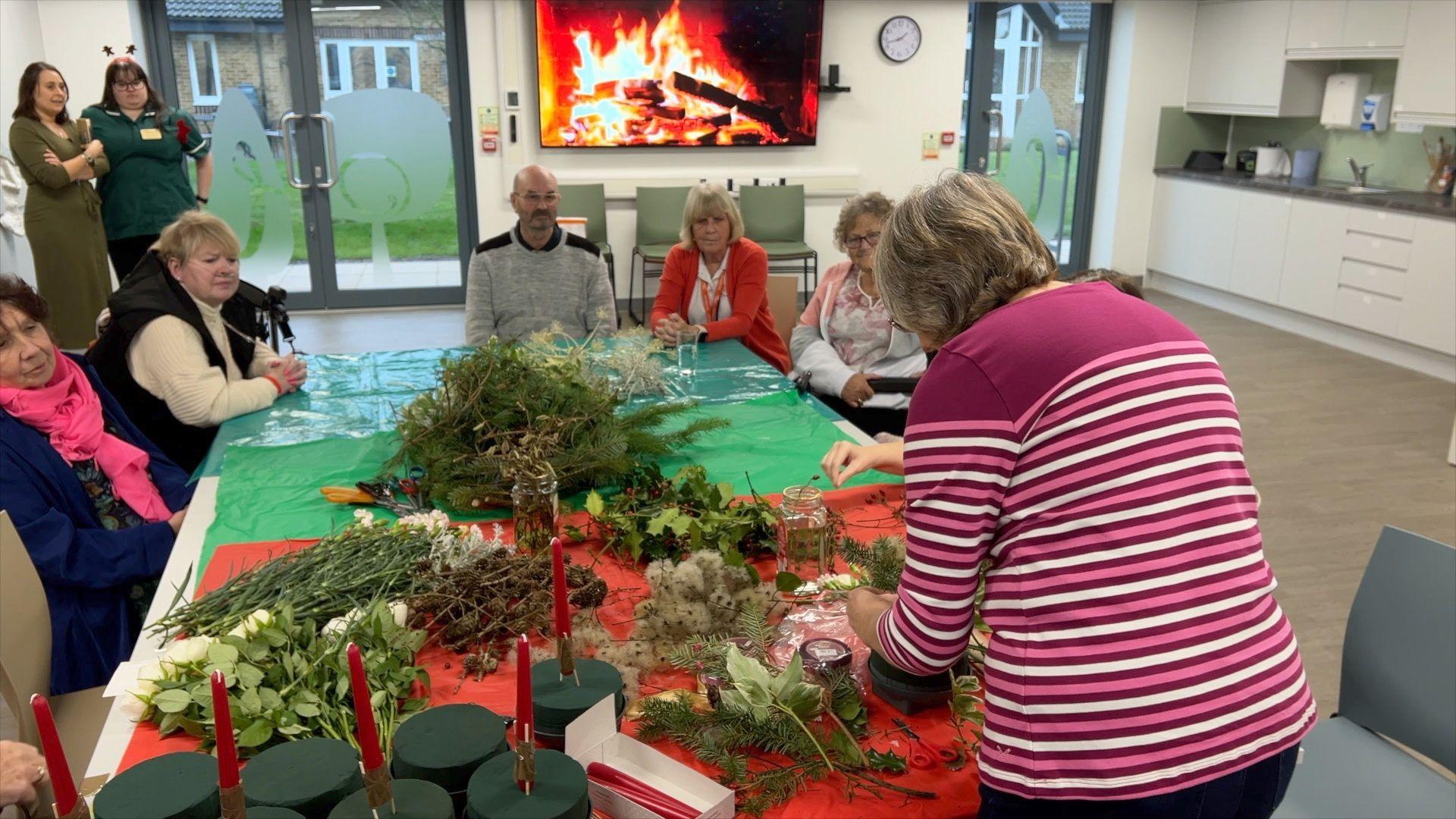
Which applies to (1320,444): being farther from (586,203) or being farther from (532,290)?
(586,203)

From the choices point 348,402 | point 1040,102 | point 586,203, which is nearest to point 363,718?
point 348,402

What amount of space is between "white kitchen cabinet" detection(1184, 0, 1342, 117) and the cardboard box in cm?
748

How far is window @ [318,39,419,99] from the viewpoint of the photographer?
6.96 m

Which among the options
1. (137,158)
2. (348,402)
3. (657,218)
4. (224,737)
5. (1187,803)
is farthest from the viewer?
(657,218)

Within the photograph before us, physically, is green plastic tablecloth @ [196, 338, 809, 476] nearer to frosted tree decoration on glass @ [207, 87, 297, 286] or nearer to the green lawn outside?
the green lawn outside

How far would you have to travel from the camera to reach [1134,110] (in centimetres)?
816

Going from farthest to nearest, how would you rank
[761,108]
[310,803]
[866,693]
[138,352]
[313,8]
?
[761,108], [313,8], [138,352], [866,693], [310,803]

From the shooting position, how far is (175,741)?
4.73 feet

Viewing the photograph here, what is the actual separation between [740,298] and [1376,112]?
5.29 metres

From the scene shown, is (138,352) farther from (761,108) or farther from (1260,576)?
(761,108)

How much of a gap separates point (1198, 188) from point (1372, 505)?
425 centimetres

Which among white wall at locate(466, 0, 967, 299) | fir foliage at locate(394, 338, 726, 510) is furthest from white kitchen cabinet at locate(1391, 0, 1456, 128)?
fir foliage at locate(394, 338, 726, 510)

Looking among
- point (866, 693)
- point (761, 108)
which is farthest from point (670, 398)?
point (761, 108)

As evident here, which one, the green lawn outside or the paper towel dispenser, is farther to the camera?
the green lawn outside
